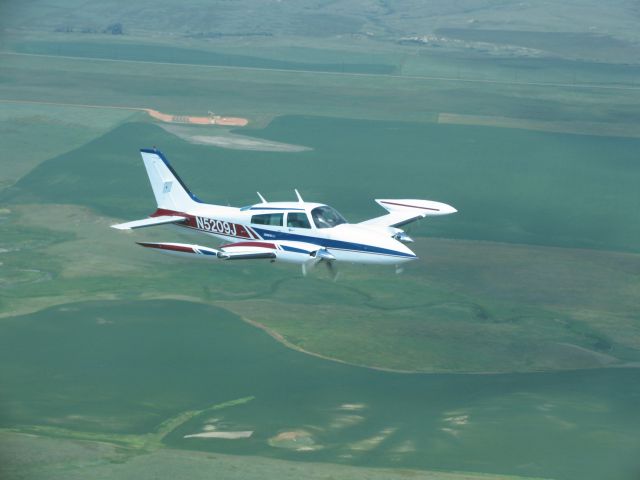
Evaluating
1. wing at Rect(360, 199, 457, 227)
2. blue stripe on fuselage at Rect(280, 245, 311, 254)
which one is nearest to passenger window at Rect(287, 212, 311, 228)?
blue stripe on fuselage at Rect(280, 245, 311, 254)

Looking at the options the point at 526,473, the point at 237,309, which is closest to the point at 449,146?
the point at 237,309

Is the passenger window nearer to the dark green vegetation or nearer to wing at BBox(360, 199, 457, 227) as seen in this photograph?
wing at BBox(360, 199, 457, 227)

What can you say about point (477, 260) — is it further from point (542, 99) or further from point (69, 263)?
point (542, 99)

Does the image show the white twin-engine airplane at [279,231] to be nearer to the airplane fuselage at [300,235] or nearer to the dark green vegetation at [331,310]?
the airplane fuselage at [300,235]

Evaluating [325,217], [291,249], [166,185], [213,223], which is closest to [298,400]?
[291,249]

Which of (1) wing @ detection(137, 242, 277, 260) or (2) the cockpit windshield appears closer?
(1) wing @ detection(137, 242, 277, 260)

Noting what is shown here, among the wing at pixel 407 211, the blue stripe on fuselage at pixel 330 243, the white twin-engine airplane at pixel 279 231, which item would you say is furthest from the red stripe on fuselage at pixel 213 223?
the wing at pixel 407 211

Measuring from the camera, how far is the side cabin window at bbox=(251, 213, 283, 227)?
82062mm

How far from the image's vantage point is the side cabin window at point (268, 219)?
8206 centimetres

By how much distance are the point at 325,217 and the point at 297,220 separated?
6.49ft

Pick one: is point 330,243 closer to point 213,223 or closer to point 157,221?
point 213,223

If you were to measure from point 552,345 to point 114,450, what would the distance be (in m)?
36.4

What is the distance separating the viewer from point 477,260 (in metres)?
109

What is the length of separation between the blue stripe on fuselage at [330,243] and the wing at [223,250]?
148 cm
